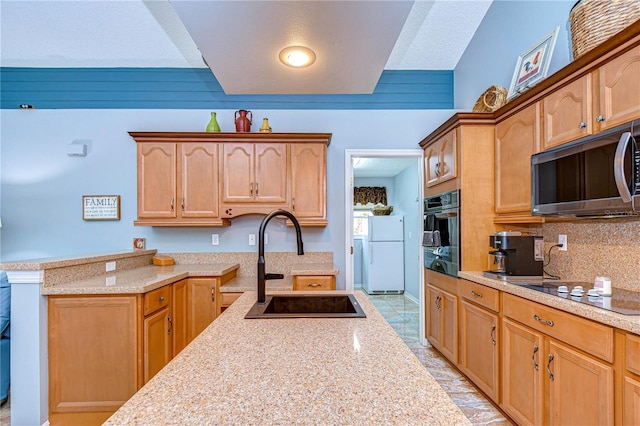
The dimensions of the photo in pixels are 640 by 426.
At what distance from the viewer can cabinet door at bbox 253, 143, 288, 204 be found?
3.24 meters

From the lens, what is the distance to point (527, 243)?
225cm

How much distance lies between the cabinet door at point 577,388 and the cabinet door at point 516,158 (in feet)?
3.38

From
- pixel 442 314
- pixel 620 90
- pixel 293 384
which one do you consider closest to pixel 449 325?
pixel 442 314

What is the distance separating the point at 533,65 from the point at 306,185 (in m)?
2.11

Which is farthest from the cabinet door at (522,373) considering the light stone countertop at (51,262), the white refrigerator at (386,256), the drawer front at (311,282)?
the white refrigerator at (386,256)

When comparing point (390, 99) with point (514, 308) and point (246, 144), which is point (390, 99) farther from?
point (514, 308)

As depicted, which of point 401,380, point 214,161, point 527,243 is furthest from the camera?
point 214,161

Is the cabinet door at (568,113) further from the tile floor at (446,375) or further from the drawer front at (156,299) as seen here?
the drawer front at (156,299)

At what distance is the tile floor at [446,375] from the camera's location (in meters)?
2.24

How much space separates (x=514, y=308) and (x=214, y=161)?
2.76 metres

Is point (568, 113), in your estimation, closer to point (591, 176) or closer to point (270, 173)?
point (591, 176)

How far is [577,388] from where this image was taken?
1547 millimetres

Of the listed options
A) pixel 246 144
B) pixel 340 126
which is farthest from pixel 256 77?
pixel 340 126

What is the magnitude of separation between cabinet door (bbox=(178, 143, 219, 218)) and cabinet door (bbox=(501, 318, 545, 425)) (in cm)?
263
